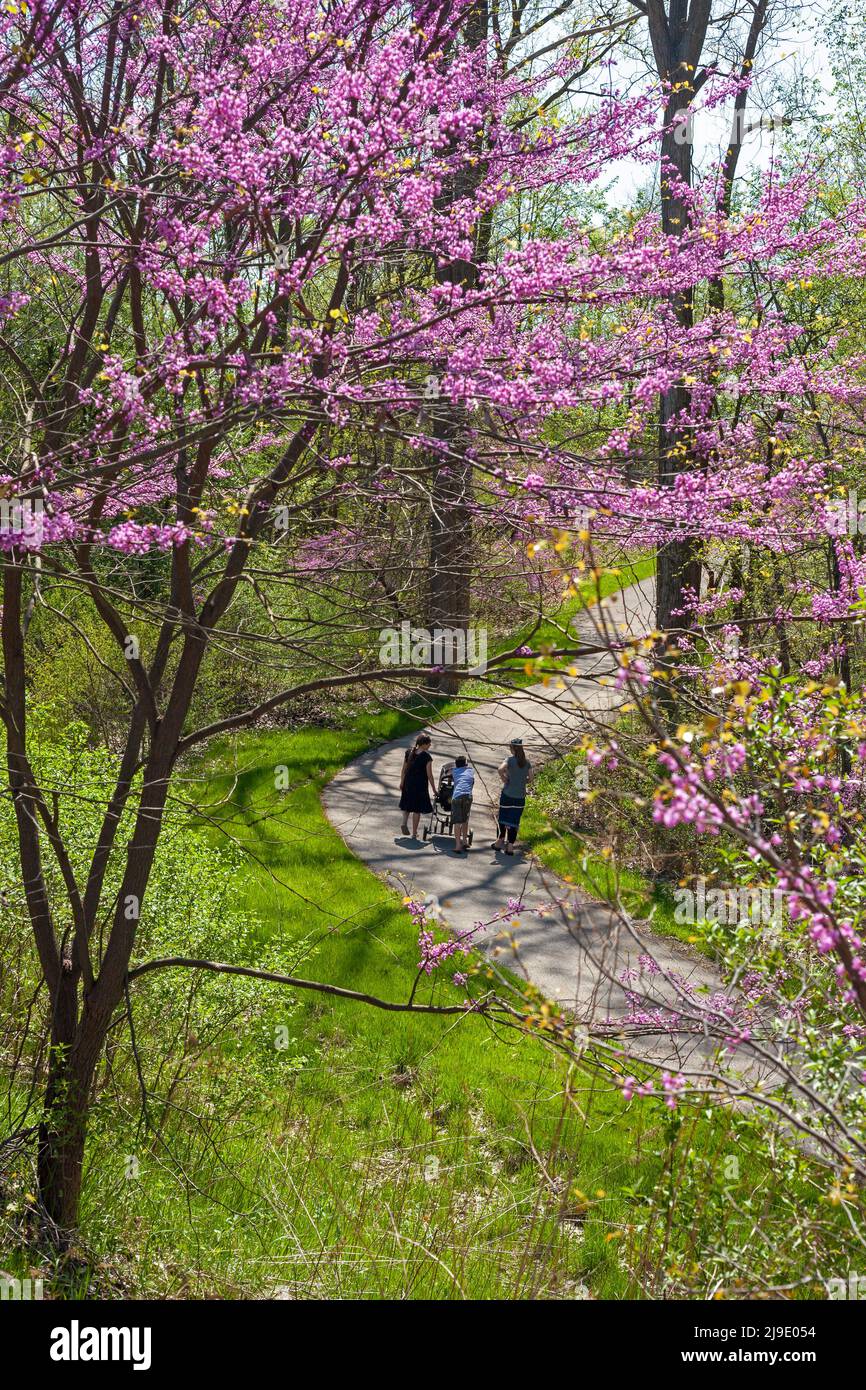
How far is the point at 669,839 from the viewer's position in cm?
1170

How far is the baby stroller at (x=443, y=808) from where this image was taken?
41.4ft

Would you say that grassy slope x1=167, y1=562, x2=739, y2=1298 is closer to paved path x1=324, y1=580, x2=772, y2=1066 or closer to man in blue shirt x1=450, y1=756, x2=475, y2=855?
paved path x1=324, y1=580, x2=772, y2=1066

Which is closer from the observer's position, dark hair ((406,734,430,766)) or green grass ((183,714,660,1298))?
green grass ((183,714,660,1298))

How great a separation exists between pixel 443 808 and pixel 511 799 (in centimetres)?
117

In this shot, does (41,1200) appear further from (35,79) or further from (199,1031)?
(35,79)

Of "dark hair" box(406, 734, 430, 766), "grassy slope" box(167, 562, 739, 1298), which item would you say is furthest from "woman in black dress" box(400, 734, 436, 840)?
"grassy slope" box(167, 562, 739, 1298)

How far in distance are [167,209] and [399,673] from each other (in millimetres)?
2482

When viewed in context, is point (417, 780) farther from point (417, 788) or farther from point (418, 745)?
point (418, 745)

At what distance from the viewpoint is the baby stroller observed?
1262 centimetres

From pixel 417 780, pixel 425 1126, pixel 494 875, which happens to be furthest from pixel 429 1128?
pixel 417 780

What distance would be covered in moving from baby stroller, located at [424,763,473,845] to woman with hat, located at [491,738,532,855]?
0.41m

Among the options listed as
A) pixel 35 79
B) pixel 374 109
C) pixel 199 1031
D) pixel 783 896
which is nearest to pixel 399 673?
pixel 783 896

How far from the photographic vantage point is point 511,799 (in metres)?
11.9

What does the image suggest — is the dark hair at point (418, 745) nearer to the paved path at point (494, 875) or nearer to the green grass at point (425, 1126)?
the paved path at point (494, 875)
